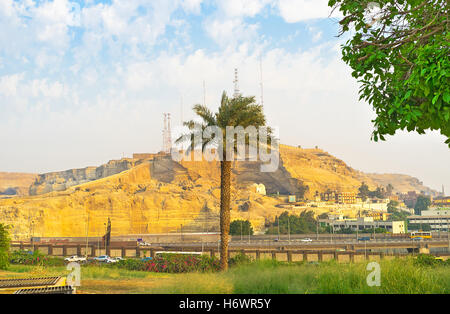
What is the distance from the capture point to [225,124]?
25.9m

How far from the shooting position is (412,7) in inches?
452

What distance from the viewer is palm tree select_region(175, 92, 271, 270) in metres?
25.4

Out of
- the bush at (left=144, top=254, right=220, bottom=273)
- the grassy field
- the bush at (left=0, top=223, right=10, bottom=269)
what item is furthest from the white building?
the grassy field

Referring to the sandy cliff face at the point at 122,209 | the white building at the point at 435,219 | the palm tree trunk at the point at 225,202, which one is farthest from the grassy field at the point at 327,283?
the white building at the point at 435,219

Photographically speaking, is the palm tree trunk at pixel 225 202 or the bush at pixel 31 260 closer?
the palm tree trunk at pixel 225 202

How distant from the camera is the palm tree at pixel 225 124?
2541 centimetres

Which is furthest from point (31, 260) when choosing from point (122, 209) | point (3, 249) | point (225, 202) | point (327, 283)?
point (122, 209)

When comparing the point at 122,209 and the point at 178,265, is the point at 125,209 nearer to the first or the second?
the point at 122,209

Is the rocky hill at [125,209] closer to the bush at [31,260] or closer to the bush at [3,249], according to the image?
the bush at [31,260]

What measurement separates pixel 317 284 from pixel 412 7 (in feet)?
24.3

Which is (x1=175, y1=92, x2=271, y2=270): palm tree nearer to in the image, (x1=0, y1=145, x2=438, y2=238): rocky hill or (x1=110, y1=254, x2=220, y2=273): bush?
(x1=110, y1=254, x2=220, y2=273): bush
